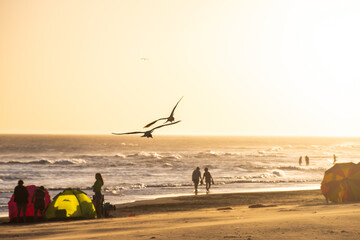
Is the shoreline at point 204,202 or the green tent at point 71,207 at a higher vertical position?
the green tent at point 71,207

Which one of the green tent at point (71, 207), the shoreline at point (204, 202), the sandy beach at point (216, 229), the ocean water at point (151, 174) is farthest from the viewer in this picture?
the ocean water at point (151, 174)

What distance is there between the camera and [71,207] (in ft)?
62.0

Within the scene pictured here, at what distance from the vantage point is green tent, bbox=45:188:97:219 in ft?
61.5

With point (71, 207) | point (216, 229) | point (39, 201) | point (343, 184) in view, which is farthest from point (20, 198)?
point (343, 184)

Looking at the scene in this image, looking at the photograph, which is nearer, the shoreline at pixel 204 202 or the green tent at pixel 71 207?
the green tent at pixel 71 207

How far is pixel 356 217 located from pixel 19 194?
11253 mm

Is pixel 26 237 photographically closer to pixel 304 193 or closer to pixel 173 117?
pixel 173 117

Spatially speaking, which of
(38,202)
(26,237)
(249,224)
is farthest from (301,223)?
(38,202)

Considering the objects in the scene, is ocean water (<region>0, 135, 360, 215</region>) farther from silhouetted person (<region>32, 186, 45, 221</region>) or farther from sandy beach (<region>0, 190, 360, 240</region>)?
sandy beach (<region>0, 190, 360, 240</region>)

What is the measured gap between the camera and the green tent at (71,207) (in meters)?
18.7

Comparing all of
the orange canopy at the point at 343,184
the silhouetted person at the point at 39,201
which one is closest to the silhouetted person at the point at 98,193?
the silhouetted person at the point at 39,201

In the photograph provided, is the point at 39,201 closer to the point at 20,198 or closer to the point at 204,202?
the point at 20,198

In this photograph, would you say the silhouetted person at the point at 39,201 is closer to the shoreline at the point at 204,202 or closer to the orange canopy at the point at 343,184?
the shoreline at the point at 204,202

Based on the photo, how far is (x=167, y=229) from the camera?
1263 centimetres
